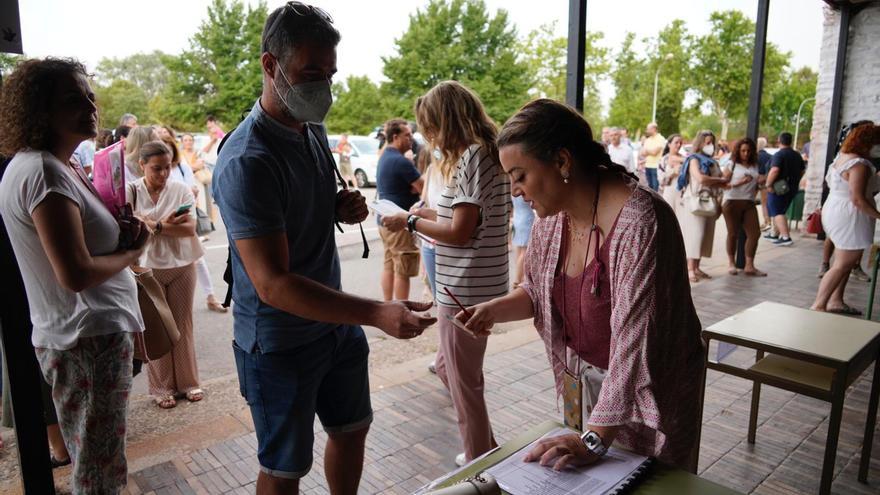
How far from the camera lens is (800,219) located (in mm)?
11117

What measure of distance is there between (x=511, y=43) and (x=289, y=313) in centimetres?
3536

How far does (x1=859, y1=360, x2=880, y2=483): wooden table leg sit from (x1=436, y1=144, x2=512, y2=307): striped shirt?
5.87ft

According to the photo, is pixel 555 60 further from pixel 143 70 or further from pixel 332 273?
pixel 143 70

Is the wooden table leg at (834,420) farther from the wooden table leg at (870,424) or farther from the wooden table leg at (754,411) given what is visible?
the wooden table leg at (754,411)

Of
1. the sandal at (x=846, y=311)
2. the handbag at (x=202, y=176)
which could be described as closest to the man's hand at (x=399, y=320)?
the sandal at (x=846, y=311)

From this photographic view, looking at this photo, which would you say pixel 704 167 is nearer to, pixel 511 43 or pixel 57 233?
pixel 57 233

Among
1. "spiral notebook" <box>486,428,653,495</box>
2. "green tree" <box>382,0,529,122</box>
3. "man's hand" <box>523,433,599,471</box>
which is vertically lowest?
"spiral notebook" <box>486,428,653,495</box>

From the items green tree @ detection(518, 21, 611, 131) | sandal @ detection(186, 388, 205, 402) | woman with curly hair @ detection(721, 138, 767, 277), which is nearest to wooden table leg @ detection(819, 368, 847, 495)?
sandal @ detection(186, 388, 205, 402)

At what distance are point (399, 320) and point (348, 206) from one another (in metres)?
0.53

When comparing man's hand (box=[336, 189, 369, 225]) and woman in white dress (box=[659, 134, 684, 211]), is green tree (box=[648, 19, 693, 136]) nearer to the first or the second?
woman in white dress (box=[659, 134, 684, 211])

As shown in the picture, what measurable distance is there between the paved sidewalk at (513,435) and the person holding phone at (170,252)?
794 millimetres

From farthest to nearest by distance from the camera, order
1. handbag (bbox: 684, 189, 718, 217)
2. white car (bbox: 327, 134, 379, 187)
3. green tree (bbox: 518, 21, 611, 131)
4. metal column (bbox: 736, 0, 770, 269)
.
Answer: green tree (bbox: 518, 21, 611, 131) → white car (bbox: 327, 134, 379, 187) → metal column (bbox: 736, 0, 770, 269) → handbag (bbox: 684, 189, 718, 217)

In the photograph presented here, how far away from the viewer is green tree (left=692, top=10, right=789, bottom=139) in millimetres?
27938

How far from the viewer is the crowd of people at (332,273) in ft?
4.72
